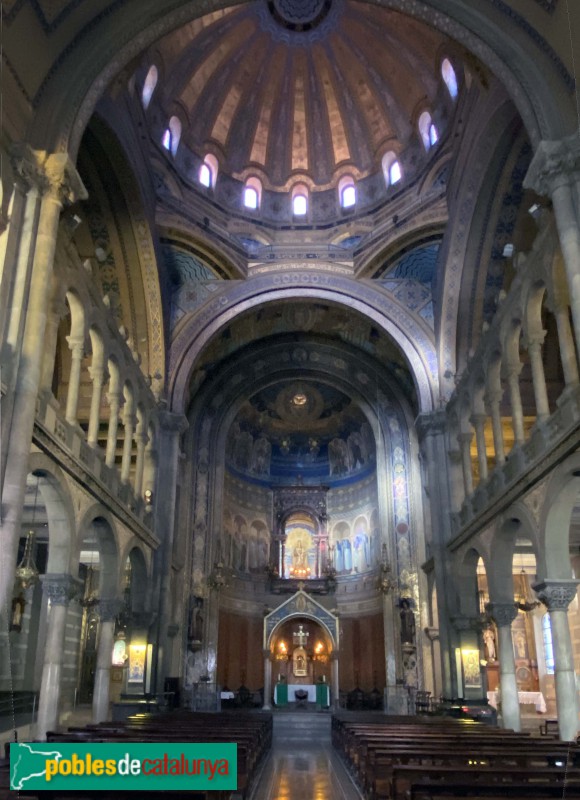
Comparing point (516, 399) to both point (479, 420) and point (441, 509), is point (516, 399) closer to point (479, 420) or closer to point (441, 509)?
point (479, 420)

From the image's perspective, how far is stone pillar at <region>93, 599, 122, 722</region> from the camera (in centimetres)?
1697

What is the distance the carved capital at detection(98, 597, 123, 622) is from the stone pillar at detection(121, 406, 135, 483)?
11.0 ft

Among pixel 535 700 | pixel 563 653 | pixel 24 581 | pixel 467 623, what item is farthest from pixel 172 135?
pixel 535 700

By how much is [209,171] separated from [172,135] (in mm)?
2547

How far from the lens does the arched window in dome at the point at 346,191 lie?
29203mm

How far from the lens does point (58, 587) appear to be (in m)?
14.3

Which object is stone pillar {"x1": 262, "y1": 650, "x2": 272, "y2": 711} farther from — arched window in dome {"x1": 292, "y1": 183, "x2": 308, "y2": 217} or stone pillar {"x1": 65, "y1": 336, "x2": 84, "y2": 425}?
arched window in dome {"x1": 292, "y1": 183, "x2": 308, "y2": 217}

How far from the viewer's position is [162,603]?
73.6ft

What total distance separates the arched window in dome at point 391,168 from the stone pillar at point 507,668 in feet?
56.9

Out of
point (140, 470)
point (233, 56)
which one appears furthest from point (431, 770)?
point (233, 56)

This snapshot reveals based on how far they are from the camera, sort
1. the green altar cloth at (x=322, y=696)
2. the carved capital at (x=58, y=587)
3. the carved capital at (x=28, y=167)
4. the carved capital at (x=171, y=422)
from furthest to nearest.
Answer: the green altar cloth at (x=322, y=696)
the carved capital at (x=171, y=422)
the carved capital at (x=58, y=587)
the carved capital at (x=28, y=167)

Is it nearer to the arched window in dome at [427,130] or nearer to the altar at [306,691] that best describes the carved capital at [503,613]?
the altar at [306,691]

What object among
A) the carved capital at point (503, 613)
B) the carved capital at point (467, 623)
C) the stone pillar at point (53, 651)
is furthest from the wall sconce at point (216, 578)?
the stone pillar at point (53, 651)

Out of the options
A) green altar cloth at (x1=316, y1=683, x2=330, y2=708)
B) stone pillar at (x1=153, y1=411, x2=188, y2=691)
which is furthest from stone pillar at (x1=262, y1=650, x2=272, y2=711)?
stone pillar at (x1=153, y1=411, x2=188, y2=691)
